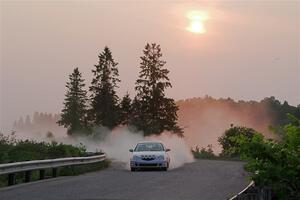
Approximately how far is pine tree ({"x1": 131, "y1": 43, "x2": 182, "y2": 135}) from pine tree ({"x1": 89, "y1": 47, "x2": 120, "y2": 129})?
3355mm

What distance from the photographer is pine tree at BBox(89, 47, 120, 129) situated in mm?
90375

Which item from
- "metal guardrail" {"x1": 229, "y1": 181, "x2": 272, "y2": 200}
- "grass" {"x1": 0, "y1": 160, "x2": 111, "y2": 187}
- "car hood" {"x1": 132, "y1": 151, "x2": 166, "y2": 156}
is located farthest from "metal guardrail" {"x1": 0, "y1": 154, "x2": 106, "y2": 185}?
"metal guardrail" {"x1": 229, "y1": 181, "x2": 272, "y2": 200}

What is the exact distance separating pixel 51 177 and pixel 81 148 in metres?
12.2

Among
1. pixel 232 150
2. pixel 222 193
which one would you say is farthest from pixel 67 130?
pixel 232 150

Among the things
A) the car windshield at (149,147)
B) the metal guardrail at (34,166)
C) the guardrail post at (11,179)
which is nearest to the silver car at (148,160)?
the car windshield at (149,147)

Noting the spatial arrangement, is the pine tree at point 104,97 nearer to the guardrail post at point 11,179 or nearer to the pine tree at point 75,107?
the pine tree at point 75,107

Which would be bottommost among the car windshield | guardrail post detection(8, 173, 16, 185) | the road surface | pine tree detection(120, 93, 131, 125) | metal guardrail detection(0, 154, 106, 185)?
the road surface

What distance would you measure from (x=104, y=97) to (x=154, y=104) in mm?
7510

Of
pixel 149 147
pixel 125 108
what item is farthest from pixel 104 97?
pixel 149 147

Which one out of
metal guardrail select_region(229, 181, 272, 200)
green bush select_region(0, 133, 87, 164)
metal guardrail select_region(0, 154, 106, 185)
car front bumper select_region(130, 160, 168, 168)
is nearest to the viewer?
metal guardrail select_region(229, 181, 272, 200)

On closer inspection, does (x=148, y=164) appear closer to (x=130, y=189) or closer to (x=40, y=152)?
(x=40, y=152)

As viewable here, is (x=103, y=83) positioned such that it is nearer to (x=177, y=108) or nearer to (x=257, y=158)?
(x=177, y=108)

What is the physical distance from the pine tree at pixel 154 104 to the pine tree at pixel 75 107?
1216 centimetres

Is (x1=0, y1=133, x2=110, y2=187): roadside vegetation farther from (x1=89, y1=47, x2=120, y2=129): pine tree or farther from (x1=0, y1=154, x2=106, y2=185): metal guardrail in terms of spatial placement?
(x1=89, y1=47, x2=120, y2=129): pine tree
